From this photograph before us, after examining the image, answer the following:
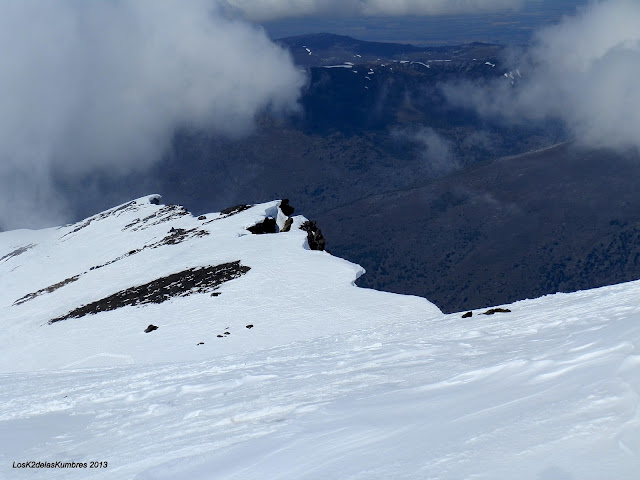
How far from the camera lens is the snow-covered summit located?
87.7ft

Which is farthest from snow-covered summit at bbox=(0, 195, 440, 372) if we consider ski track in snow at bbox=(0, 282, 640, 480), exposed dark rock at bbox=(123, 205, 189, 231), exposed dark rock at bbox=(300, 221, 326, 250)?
exposed dark rock at bbox=(123, 205, 189, 231)

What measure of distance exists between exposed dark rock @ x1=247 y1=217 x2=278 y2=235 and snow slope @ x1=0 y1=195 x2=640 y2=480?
111 feet

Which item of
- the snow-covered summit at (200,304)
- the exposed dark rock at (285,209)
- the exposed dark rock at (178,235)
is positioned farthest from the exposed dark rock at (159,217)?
the exposed dark rock at (285,209)

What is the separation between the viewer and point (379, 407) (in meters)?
9.49

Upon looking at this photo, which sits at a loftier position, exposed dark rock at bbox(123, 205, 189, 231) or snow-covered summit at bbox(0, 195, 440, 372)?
exposed dark rock at bbox(123, 205, 189, 231)

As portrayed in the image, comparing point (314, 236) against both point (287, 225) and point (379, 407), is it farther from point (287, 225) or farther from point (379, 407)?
point (379, 407)

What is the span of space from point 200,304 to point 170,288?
19.6ft

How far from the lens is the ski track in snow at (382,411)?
21.7 feet

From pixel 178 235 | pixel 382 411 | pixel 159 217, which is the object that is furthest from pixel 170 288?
pixel 159 217

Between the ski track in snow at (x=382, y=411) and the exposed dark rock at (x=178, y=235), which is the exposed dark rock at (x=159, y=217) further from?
the ski track in snow at (x=382, y=411)

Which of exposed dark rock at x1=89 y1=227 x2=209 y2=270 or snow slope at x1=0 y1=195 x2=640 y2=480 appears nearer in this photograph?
snow slope at x1=0 y1=195 x2=640 y2=480

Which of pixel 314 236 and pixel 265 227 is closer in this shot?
pixel 314 236

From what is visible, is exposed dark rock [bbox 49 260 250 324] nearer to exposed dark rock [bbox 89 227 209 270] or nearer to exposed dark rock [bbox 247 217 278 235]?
exposed dark rock [bbox 247 217 278 235]

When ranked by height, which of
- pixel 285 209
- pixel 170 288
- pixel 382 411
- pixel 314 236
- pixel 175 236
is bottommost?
pixel 382 411
